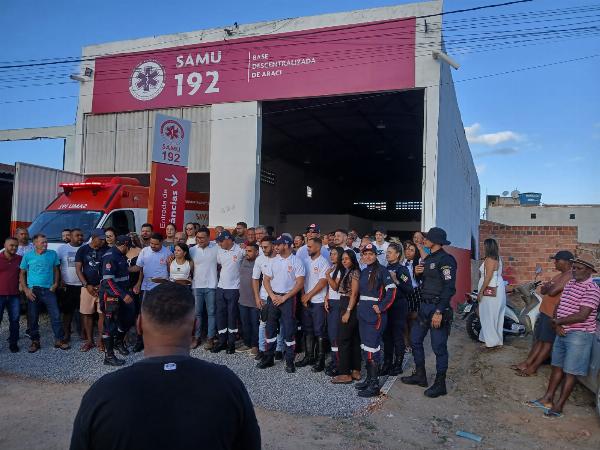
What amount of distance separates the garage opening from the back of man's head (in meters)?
8.18

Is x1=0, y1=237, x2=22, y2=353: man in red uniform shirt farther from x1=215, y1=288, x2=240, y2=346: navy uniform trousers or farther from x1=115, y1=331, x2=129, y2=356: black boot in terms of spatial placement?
x1=215, y1=288, x2=240, y2=346: navy uniform trousers

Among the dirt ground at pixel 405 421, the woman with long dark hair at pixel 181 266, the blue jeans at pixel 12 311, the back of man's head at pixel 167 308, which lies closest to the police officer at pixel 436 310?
the dirt ground at pixel 405 421

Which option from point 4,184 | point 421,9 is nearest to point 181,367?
point 421,9

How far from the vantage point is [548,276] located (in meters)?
14.6

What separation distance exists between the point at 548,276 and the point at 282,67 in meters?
10.0

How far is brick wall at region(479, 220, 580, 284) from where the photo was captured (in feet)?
48.2

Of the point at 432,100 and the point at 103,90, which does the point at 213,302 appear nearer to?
the point at 432,100

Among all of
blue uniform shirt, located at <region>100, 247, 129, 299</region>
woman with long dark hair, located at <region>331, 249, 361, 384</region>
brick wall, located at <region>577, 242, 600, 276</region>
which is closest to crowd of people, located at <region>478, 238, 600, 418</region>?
woman with long dark hair, located at <region>331, 249, 361, 384</region>

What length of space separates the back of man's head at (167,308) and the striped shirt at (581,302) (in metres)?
4.75

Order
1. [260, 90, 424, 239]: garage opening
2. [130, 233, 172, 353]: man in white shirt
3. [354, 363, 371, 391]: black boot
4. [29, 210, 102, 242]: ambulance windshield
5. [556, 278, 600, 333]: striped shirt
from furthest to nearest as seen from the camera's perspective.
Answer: [260, 90, 424, 239]: garage opening < [29, 210, 102, 242]: ambulance windshield < [130, 233, 172, 353]: man in white shirt < [354, 363, 371, 391]: black boot < [556, 278, 600, 333]: striped shirt

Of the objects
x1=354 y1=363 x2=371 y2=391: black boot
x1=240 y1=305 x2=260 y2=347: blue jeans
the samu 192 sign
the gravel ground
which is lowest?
the gravel ground

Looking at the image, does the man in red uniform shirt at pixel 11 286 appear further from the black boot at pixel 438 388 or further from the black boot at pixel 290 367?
the black boot at pixel 438 388

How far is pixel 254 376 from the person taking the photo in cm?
627

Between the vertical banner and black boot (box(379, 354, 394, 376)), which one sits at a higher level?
the vertical banner
